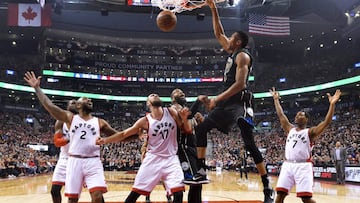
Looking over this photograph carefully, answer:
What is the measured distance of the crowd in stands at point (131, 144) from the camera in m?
21.1

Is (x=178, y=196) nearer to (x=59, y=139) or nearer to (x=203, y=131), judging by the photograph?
(x=203, y=131)

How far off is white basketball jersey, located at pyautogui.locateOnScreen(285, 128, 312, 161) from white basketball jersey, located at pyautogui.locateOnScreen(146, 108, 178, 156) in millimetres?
2116

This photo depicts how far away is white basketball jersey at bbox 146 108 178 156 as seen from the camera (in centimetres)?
482

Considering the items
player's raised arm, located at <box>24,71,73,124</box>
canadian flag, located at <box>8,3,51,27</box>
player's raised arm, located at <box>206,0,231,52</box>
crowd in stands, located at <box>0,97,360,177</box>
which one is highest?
canadian flag, located at <box>8,3,51,27</box>

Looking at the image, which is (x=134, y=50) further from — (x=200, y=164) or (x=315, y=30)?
(x=200, y=164)

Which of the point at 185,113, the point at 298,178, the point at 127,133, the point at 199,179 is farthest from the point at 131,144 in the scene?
the point at 185,113

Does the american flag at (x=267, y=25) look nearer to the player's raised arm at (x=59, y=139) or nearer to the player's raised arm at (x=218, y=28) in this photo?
the player's raised arm at (x=218, y=28)

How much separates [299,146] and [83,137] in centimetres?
330

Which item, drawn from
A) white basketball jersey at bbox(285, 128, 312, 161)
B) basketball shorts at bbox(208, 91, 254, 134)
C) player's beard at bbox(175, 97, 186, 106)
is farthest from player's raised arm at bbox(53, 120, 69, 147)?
white basketball jersey at bbox(285, 128, 312, 161)

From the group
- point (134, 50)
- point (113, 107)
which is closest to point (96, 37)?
point (134, 50)

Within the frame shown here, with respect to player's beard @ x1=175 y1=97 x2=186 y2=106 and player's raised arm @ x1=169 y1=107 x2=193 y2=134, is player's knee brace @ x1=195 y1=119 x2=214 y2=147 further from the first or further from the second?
player's beard @ x1=175 y1=97 x2=186 y2=106

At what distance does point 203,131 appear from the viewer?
5.29 metres

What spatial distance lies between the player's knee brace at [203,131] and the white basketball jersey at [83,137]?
1398 mm

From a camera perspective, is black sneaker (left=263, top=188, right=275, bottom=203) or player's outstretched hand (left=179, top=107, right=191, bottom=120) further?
black sneaker (left=263, top=188, right=275, bottom=203)
